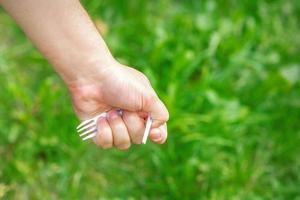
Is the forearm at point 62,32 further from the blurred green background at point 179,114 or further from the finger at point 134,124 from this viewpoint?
the blurred green background at point 179,114

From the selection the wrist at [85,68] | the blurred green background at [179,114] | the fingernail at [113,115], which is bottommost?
the blurred green background at [179,114]

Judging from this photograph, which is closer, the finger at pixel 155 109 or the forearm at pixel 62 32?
the forearm at pixel 62 32

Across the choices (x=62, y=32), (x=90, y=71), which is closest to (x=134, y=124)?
(x=90, y=71)

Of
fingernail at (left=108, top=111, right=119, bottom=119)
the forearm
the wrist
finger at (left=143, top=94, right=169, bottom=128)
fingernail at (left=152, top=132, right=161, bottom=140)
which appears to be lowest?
fingernail at (left=152, top=132, right=161, bottom=140)

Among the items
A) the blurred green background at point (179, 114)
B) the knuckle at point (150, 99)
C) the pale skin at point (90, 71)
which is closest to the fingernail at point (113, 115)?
the pale skin at point (90, 71)

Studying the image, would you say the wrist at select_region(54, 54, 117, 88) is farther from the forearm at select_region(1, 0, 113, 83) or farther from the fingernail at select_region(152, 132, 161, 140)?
the fingernail at select_region(152, 132, 161, 140)

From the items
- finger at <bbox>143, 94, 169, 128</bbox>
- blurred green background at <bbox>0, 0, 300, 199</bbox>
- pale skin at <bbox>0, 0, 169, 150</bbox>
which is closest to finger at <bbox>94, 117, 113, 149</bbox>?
pale skin at <bbox>0, 0, 169, 150</bbox>
